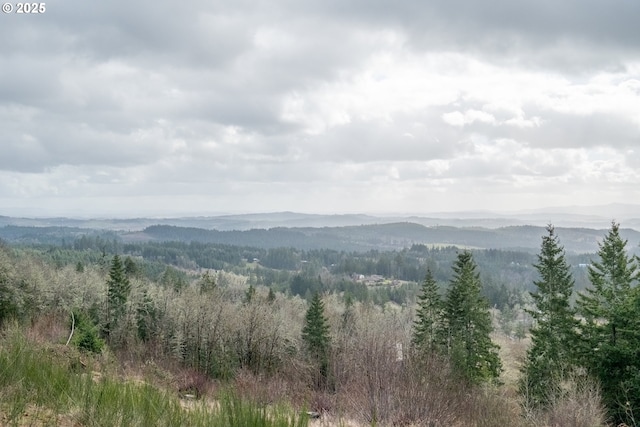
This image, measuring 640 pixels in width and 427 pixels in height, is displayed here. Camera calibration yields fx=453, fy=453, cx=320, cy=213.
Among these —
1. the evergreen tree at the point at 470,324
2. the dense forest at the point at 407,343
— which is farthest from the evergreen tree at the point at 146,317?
the evergreen tree at the point at 470,324

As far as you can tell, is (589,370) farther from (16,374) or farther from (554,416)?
(16,374)

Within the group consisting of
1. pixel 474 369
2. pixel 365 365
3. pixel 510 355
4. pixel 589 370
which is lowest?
pixel 510 355

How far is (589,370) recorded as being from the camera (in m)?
27.3

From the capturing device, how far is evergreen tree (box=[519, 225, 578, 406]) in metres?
31.5

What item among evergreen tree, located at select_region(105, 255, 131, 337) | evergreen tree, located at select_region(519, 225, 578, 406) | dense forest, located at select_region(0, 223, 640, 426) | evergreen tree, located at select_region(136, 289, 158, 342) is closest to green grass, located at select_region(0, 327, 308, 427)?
dense forest, located at select_region(0, 223, 640, 426)

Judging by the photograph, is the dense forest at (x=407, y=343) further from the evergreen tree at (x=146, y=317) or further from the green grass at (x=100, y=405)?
the green grass at (x=100, y=405)

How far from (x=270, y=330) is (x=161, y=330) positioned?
1085cm

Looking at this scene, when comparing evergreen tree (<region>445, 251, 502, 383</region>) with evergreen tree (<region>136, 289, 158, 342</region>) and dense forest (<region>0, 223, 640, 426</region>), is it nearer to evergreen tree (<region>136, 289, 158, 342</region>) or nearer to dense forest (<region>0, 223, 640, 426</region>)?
dense forest (<region>0, 223, 640, 426</region>)

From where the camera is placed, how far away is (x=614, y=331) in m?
26.6

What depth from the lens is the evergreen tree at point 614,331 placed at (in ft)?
79.5

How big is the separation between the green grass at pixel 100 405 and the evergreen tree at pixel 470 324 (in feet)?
104

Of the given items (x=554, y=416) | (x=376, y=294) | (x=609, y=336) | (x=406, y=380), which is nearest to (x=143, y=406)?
(x=406, y=380)

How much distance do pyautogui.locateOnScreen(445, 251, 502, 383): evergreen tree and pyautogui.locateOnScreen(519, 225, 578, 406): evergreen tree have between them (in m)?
2.98

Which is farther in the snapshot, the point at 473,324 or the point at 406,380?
the point at 473,324
